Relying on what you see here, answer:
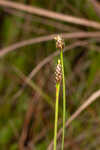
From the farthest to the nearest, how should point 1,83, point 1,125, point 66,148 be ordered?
point 1,83 < point 1,125 < point 66,148

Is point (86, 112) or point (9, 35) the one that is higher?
point (9, 35)

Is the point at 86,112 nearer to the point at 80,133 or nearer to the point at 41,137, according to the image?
the point at 80,133

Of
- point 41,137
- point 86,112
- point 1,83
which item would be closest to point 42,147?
point 41,137

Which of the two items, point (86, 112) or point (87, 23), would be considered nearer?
point (87, 23)

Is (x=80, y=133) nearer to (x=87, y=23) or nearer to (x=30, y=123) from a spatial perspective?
(x=30, y=123)

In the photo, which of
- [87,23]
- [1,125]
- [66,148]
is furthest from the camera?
[1,125]

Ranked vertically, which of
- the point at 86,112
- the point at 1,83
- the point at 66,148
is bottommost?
the point at 66,148

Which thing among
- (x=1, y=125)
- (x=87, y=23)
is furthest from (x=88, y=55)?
(x=1, y=125)
